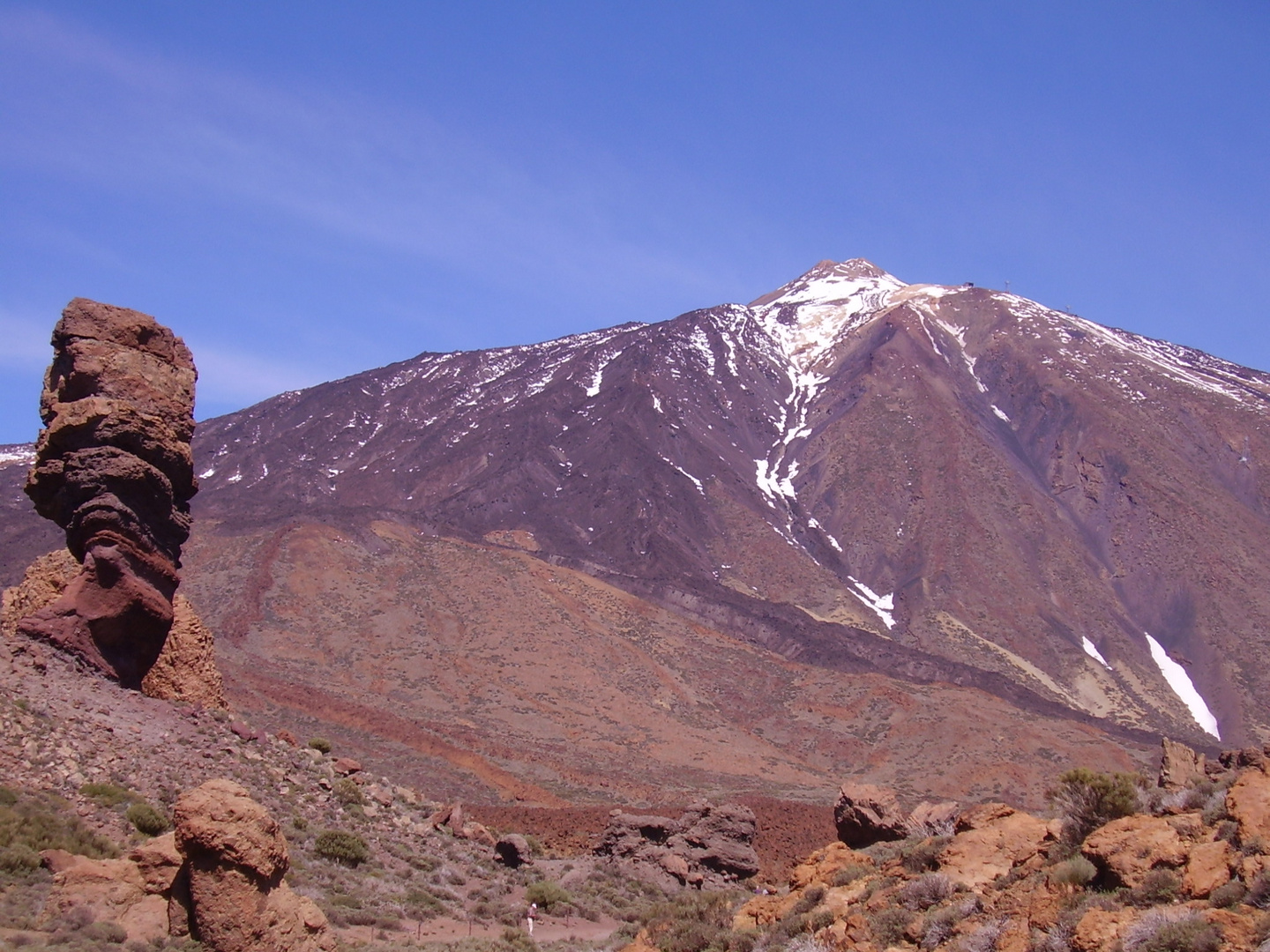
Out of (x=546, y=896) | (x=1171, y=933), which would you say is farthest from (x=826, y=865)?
(x=546, y=896)

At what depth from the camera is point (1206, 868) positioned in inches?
281

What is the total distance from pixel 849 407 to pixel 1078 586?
109 ft

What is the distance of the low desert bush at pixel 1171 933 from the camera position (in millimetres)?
6281

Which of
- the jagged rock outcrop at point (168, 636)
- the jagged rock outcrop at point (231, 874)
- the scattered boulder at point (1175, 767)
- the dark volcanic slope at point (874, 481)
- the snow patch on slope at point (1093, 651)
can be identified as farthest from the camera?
the snow patch on slope at point (1093, 651)

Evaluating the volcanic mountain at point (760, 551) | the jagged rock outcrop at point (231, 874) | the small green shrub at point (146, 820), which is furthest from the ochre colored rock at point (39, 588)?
the volcanic mountain at point (760, 551)

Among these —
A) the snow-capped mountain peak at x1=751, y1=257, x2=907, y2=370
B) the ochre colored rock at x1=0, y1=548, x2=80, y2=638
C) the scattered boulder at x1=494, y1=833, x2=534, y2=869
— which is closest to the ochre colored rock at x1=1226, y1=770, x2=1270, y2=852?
the scattered boulder at x1=494, y1=833, x2=534, y2=869

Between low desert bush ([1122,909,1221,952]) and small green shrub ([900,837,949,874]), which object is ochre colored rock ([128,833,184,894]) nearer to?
small green shrub ([900,837,949,874])

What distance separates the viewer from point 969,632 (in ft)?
276

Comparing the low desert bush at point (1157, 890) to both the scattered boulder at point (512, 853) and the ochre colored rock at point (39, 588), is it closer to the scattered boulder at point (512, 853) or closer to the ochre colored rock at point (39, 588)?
the scattered boulder at point (512, 853)

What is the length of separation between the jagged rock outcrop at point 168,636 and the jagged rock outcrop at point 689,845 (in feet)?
27.3

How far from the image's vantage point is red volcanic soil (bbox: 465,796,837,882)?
960 inches

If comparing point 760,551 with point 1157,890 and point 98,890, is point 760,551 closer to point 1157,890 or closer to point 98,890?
point 98,890

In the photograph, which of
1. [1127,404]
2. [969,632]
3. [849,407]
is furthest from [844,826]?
[1127,404]

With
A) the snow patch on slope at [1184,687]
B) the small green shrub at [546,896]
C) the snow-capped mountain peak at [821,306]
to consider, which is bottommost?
the small green shrub at [546,896]
